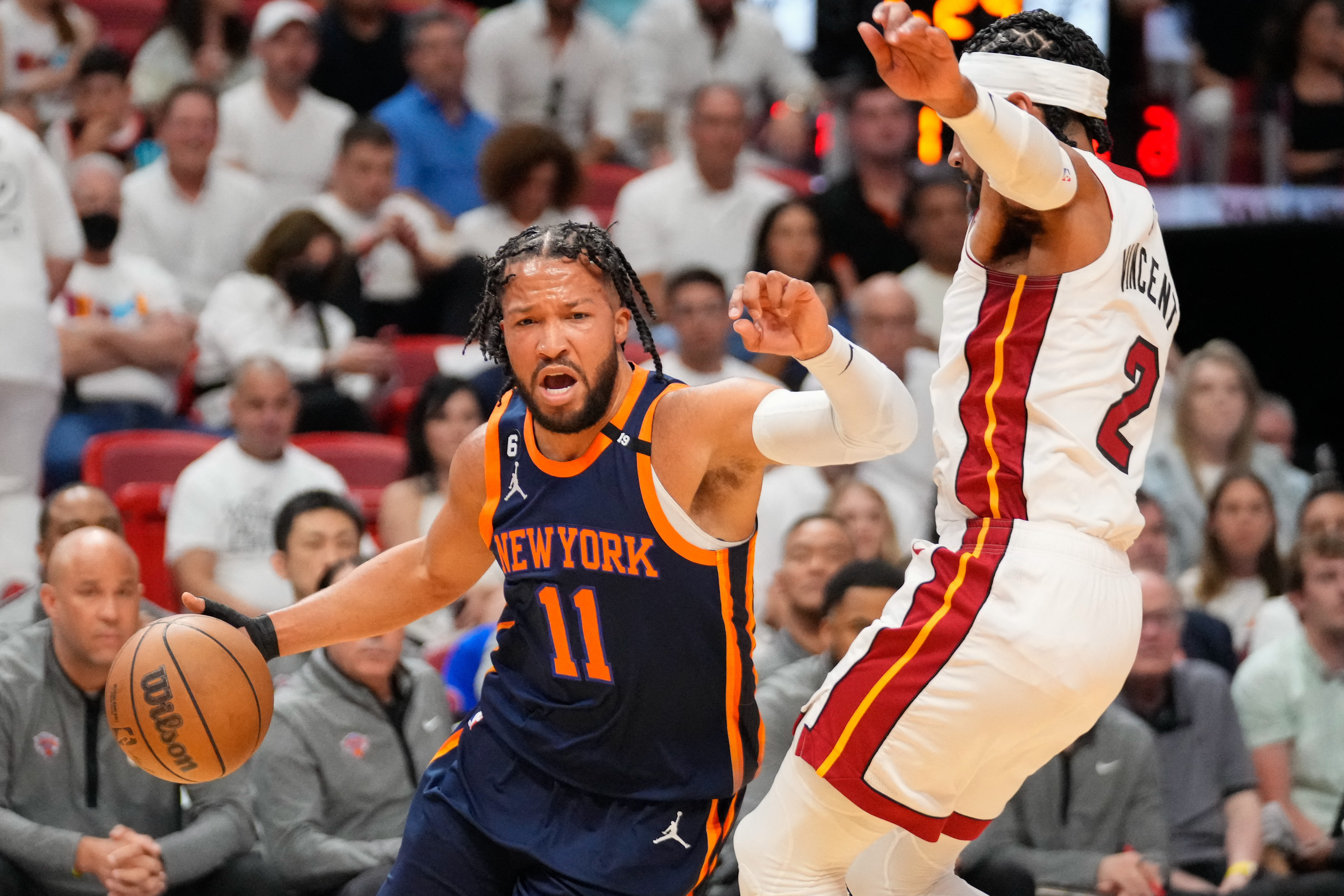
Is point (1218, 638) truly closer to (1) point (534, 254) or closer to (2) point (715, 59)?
(1) point (534, 254)

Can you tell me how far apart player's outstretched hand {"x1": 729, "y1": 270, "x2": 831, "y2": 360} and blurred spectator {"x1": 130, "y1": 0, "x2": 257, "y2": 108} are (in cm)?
746

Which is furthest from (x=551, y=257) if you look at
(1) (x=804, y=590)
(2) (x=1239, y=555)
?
(2) (x=1239, y=555)

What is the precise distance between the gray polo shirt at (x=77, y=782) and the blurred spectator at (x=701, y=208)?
4.33 meters

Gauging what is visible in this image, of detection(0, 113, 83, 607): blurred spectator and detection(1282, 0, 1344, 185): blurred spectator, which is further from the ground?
detection(1282, 0, 1344, 185): blurred spectator

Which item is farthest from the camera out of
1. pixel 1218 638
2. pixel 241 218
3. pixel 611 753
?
pixel 241 218

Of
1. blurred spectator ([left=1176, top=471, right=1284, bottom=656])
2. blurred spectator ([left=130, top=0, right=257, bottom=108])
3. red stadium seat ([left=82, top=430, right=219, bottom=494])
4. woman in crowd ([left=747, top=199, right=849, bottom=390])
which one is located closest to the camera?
blurred spectator ([left=1176, top=471, right=1284, bottom=656])

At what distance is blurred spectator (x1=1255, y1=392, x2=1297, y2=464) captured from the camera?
9133 mm

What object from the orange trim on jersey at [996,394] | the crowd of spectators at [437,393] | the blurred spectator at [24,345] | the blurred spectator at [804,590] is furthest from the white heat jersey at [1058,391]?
the blurred spectator at [24,345]

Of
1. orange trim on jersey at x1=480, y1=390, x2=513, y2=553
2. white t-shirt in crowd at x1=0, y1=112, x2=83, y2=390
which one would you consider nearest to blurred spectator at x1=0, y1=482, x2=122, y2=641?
white t-shirt in crowd at x1=0, y1=112, x2=83, y2=390

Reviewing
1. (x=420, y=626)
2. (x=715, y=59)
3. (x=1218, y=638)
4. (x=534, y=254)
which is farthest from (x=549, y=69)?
(x=534, y=254)

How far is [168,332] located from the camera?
814 centimetres

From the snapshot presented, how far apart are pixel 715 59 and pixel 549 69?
1.04 meters

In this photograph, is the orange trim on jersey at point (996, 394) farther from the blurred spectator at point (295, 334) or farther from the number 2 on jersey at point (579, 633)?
the blurred spectator at point (295, 334)

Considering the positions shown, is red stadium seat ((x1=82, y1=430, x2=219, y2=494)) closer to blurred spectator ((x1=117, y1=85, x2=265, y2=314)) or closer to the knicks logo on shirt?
blurred spectator ((x1=117, y1=85, x2=265, y2=314))
